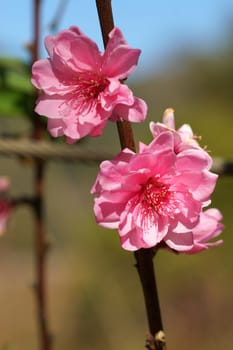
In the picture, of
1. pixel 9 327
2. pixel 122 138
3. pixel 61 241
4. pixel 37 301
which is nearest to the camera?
pixel 122 138

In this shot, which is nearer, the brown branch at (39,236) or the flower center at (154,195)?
the flower center at (154,195)

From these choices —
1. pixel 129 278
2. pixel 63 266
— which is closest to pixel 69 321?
pixel 129 278

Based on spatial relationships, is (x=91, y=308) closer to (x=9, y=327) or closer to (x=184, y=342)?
(x=184, y=342)

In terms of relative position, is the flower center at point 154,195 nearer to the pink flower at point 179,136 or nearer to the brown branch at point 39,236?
the pink flower at point 179,136

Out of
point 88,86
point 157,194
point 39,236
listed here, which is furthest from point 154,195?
point 39,236

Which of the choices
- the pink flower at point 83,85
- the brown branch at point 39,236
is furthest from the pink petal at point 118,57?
the brown branch at point 39,236
